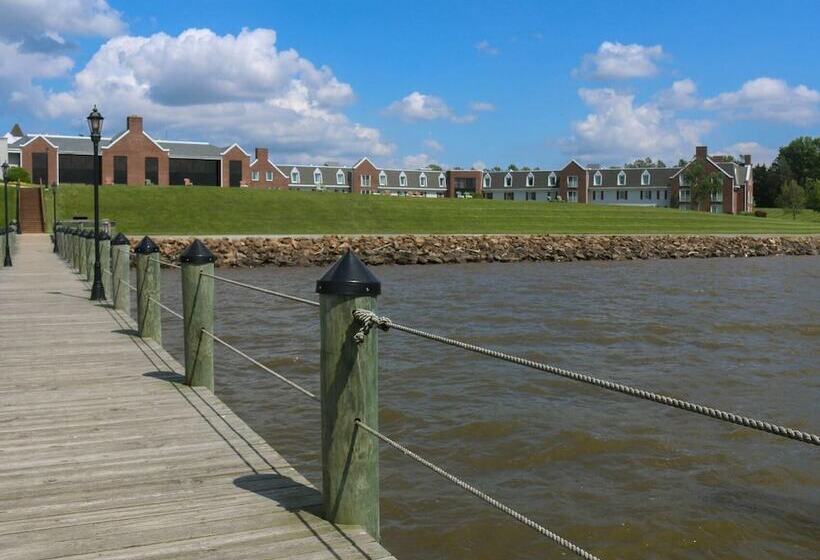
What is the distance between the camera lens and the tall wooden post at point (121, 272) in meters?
13.9

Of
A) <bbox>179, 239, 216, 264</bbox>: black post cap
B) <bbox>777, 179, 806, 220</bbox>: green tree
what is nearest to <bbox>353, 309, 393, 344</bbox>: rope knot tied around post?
<bbox>179, 239, 216, 264</bbox>: black post cap

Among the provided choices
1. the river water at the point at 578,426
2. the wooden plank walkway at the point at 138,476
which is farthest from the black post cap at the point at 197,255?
the river water at the point at 578,426

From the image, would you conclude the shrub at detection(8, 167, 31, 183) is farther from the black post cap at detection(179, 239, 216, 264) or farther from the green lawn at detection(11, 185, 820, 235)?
the black post cap at detection(179, 239, 216, 264)

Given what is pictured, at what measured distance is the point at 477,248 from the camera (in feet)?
163

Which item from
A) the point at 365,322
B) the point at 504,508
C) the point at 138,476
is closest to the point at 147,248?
the point at 138,476

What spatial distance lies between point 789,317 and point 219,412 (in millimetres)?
18533

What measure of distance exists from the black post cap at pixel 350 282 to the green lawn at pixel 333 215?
161ft

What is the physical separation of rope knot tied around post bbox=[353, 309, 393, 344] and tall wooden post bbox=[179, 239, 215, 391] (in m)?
3.72

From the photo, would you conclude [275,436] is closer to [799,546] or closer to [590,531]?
[590,531]

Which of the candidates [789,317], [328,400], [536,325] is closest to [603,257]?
[789,317]

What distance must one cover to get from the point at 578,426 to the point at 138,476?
6070 millimetres

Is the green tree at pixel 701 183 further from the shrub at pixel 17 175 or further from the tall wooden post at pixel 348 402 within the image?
the tall wooden post at pixel 348 402

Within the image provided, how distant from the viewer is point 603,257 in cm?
5275

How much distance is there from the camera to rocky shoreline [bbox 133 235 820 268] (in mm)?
42125
